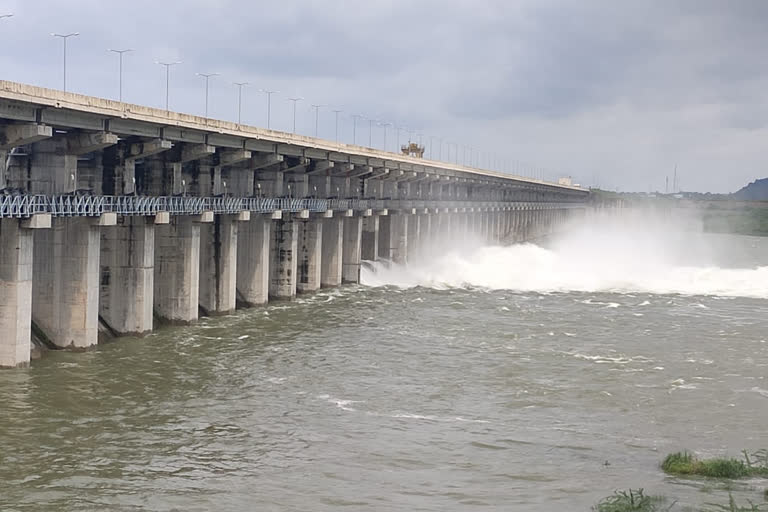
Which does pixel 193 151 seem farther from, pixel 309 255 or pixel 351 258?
pixel 351 258

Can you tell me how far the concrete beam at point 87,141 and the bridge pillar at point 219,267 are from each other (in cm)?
1425

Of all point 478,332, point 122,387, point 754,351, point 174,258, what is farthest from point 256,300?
point 754,351

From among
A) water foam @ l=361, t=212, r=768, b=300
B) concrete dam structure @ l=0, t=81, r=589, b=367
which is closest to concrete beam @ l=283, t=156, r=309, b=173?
concrete dam structure @ l=0, t=81, r=589, b=367

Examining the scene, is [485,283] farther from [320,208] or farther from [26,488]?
[26,488]

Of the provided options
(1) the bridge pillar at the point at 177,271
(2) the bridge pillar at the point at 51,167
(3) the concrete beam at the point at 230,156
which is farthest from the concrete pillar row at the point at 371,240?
(2) the bridge pillar at the point at 51,167

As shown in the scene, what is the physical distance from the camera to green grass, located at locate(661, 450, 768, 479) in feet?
84.0

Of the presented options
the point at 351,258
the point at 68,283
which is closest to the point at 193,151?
the point at 68,283

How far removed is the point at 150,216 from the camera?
4741cm

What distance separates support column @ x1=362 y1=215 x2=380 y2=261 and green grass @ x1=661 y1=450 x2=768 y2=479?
65.3 meters

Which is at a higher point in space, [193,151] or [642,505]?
[193,151]

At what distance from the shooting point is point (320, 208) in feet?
237

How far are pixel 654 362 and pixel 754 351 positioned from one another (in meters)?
6.75

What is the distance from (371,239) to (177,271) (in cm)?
4149

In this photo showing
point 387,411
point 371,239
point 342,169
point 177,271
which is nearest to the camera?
point 387,411
